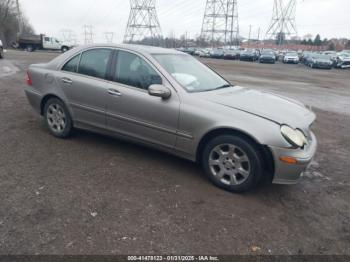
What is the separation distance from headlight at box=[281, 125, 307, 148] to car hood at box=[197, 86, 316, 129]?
8 cm

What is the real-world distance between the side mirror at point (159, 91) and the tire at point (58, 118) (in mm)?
1734

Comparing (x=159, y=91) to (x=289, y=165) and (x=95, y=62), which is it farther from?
(x=289, y=165)

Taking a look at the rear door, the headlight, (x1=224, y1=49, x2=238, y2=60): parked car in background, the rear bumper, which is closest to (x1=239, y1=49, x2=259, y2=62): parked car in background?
(x1=224, y1=49, x2=238, y2=60): parked car in background

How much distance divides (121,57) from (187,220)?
8.12 ft

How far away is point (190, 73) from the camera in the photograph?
441 cm

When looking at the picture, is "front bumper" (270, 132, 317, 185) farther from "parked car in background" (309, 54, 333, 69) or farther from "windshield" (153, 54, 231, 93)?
→ "parked car in background" (309, 54, 333, 69)

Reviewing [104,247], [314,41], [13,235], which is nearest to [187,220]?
[104,247]

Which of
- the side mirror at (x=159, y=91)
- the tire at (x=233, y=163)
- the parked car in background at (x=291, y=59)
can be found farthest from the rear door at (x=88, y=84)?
the parked car in background at (x=291, y=59)

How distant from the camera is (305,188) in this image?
3904 millimetres

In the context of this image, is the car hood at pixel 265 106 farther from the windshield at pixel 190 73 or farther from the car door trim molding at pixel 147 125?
the car door trim molding at pixel 147 125

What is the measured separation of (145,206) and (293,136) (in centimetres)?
175

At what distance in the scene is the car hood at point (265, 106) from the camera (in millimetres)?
3533

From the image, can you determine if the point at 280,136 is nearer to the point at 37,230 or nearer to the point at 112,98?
the point at 112,98

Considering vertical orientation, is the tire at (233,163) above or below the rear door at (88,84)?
below
